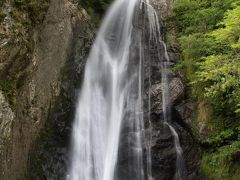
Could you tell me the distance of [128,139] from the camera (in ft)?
36.1

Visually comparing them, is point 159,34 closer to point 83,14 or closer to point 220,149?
point 83,14

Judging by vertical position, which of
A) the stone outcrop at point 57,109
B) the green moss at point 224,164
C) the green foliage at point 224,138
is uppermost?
the stone outcrop at point 57,109

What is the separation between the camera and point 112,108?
11.7 metres

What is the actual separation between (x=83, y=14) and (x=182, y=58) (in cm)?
372

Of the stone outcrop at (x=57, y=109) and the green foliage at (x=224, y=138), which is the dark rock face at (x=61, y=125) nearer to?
the stone outcrop at (x=57, y=109)

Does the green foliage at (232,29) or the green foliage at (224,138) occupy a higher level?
the green foliage at (232,29)

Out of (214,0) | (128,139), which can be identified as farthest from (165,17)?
(128,139)

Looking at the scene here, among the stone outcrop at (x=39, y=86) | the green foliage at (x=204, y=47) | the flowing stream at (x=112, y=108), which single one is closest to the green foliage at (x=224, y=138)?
the green foliage at (x=204, y=47)

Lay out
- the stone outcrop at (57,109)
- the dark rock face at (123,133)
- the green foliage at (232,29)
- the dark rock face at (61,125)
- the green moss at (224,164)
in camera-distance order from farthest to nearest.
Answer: the green moss at (224,164) → the dark rock face at (123,133) → the dark rock face at (61,125) → the stone outcrop at (57,109) → the green foliage at (232,29)

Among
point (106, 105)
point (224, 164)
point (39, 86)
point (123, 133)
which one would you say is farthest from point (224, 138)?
point (39, 86)

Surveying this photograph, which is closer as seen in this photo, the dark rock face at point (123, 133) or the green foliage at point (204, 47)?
the dark rock face at point (123, 133)

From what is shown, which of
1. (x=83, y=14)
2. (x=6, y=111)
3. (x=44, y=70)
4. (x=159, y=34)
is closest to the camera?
(x=6, y=111)

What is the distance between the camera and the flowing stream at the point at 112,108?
10484mm

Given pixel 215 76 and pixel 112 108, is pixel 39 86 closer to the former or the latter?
pixel 112 108
